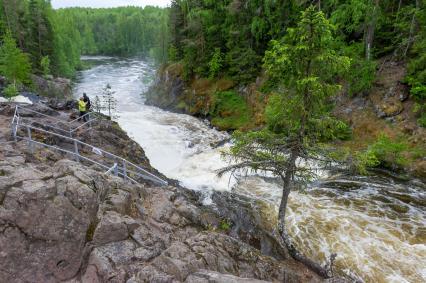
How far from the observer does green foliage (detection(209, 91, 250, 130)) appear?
29375mm

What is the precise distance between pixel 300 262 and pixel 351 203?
5.73 metres

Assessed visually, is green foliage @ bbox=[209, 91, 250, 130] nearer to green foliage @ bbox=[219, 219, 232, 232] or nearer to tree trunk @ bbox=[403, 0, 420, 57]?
tree trunk @ bbox=[403, 0, 420, 57]

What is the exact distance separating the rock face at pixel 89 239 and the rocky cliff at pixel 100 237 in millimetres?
18

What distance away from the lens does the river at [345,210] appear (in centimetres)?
1195

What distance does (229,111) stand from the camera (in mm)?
30844

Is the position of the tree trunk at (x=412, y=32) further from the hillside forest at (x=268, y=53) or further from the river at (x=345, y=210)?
the river at (x=345, y=210)

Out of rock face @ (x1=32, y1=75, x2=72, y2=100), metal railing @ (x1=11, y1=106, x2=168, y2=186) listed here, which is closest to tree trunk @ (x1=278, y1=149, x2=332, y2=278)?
metal railing @ (x1=11, y1=106, x2=168, y2=186)

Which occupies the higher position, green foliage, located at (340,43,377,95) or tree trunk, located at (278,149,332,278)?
green foliage, located at (340,43,377,95)

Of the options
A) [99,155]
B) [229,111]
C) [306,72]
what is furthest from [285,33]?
[99,155]

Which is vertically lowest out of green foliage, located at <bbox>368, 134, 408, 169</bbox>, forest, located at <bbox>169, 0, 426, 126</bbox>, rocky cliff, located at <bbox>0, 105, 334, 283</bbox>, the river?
the river

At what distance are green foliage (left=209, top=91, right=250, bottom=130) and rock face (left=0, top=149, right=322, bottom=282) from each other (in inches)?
810

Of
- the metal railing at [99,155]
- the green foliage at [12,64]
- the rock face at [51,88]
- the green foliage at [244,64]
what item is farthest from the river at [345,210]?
the rock face at [51,88]

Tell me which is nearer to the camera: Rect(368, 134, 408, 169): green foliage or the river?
the river

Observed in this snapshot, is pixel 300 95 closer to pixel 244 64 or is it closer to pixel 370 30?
pixel 370 30
